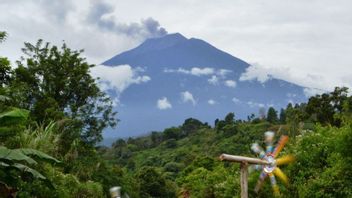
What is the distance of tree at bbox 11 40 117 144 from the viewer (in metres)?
27.2

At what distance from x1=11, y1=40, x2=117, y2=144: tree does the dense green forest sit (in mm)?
49

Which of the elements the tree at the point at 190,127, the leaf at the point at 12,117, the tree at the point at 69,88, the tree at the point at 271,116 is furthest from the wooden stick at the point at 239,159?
the tree at the point at 190,127

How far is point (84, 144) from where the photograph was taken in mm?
26750

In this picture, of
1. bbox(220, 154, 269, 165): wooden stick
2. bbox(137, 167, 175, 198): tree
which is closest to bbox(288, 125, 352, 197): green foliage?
bbox(220, 154, 269, 165): wooden stick

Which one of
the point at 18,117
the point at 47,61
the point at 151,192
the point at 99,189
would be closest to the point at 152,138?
the point at 151,192

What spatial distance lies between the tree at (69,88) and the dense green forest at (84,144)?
0.16ft

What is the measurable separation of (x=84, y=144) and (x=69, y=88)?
309cm

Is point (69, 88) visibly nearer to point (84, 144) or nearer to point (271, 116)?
point (84, 144)

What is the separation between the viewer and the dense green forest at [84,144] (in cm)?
1378

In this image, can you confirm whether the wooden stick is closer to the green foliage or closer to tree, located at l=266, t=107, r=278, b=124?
the green foliage

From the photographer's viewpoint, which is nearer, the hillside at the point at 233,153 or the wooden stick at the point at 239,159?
the wooden stick at the point at 239,159

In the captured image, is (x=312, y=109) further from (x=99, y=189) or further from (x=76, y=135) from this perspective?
(x=99, y=189)

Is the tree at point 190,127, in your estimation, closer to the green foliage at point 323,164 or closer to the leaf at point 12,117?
the green foliage at point 323,164

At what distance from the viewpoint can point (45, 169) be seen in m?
14.9
